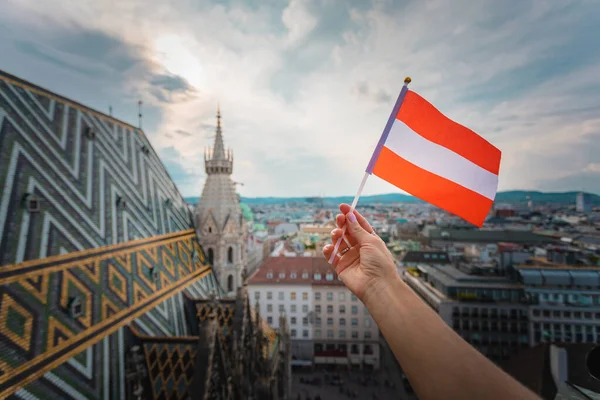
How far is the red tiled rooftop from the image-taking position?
38.3m

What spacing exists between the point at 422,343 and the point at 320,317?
3844cm

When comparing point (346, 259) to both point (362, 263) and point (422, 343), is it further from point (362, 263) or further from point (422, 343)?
point (422, 343)

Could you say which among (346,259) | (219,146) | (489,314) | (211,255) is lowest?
(489,314)

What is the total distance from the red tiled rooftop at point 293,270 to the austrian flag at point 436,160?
111ft

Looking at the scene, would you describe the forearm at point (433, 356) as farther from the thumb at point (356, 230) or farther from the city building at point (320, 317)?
the city building at point (320, 317)

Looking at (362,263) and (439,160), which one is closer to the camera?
(362,263)

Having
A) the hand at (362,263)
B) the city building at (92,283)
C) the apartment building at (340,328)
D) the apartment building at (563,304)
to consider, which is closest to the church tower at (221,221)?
the city building at (92,283)

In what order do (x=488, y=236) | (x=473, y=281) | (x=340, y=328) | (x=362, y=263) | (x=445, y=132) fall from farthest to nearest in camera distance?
(x=488, y=236)
(x=340, y=328)
(x=473, y=281)
(x=445, y=132)
(x=362, y=263)

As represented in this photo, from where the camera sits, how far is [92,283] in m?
11.9

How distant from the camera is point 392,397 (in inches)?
1224

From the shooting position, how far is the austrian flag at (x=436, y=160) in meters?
5.30

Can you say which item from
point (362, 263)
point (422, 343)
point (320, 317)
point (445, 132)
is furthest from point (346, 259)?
point (320, 317)

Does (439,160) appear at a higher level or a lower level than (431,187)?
higher

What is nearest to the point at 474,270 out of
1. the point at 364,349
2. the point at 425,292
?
the point at 425,292
